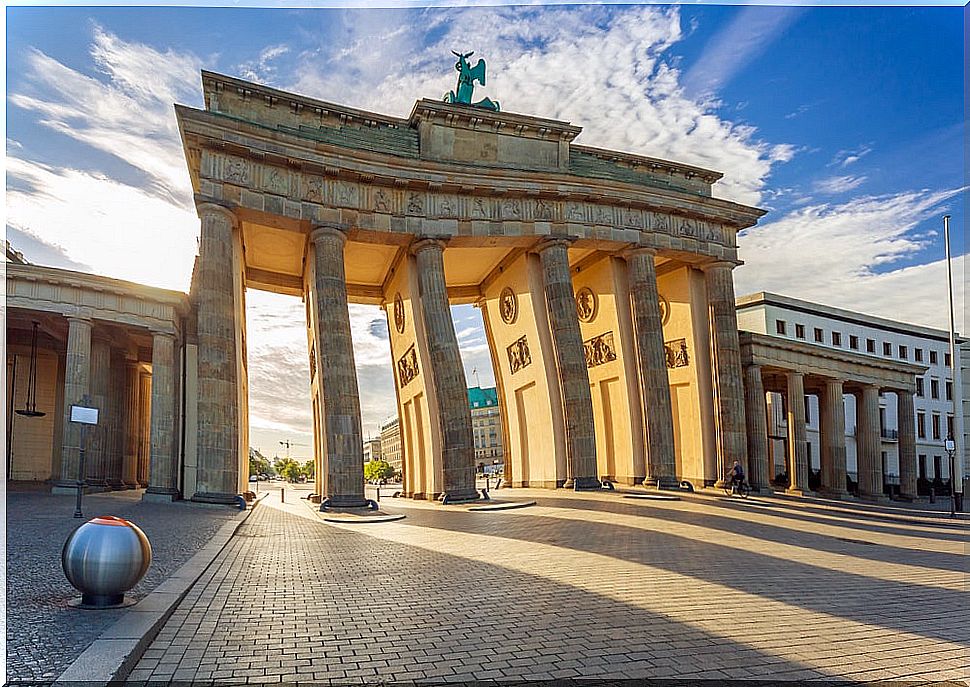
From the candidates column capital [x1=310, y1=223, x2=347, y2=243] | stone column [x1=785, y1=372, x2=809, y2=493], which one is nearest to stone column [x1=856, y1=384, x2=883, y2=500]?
stone column [x1=785, y1=372, x2=809, y2=493]

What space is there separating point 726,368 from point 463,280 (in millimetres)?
14766

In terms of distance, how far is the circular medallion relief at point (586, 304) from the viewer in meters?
37.4

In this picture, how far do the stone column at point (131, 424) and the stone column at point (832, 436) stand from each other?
39.0 meters

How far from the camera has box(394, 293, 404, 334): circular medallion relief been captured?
35750mm

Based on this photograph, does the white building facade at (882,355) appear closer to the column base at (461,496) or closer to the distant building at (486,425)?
the column base at (461,496)

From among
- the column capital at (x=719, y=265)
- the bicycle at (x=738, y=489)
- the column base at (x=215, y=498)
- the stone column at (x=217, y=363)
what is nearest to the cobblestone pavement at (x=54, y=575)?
the column base at (x=215, y=498)

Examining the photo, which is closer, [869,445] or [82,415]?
[82,415]

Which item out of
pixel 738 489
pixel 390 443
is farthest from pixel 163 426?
pixel 390 443

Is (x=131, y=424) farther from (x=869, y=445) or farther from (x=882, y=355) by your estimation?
(x=882, y=355)

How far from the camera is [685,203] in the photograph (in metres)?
34.9

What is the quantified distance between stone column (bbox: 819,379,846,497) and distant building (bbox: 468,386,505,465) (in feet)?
222

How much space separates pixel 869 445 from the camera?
4441 centimetres

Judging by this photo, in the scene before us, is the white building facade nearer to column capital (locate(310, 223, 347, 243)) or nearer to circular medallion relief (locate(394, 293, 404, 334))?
circular medallion relief (locate(394, 293, 404, 334))

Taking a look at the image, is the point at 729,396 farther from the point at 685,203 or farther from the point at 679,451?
the point at 685,203
